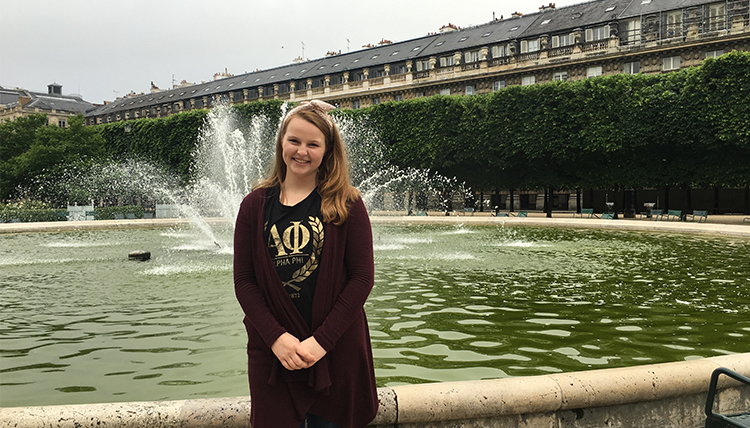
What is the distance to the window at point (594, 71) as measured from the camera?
43312 mm

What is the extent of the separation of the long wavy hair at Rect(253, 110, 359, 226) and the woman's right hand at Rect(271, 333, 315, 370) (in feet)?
1.92

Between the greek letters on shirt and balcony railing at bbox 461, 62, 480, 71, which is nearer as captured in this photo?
the greek letters on shirt

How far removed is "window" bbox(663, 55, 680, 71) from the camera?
40.0m

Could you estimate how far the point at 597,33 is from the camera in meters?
43.9

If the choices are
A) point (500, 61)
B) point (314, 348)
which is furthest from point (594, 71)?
point (314, 348)

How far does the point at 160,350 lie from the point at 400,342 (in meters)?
3.00

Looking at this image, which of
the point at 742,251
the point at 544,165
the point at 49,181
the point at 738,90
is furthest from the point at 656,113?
the point at 49,181

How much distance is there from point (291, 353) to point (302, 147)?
0.99m

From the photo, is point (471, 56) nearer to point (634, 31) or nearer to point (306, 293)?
point (634, 31)

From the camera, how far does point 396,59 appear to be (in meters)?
56.2

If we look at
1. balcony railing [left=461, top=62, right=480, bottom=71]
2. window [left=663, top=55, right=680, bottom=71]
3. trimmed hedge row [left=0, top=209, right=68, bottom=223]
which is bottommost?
trimmed hedge row [left=0, top=209, right=68, bottom=223]

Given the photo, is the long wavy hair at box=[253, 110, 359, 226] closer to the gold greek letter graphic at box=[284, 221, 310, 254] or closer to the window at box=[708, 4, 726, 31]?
the gold greek letter graphic at box=[284, 221, 310, 254]

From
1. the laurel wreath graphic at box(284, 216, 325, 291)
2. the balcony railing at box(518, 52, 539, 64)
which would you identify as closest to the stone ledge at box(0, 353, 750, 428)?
the laurel wreath graphic at box(284, 216, 325, 291)

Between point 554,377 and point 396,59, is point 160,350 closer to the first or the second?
point 554,377
